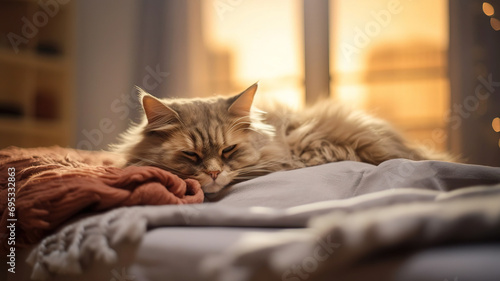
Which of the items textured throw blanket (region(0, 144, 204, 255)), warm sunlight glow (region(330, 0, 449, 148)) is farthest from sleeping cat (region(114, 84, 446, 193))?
warm sunlight glow (region(330, 0, 449, 148))

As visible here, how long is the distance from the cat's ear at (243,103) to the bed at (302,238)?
1.61ft

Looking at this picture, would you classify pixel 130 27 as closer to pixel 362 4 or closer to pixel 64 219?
pixel 362 4

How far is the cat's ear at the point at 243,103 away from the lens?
4.32ft

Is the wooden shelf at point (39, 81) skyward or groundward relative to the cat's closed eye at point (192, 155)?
skyward

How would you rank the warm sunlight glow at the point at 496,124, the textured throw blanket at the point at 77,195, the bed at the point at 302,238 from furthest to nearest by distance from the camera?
the warm sunlight glow at the point at 496,124, the textured throw blanket at the point at 77,195, the bed at the point at 302,238

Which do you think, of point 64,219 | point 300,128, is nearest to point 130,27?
point 300,128

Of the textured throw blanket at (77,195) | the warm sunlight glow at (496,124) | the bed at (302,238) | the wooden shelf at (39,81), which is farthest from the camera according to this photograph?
the wooden shelf at (39,81)

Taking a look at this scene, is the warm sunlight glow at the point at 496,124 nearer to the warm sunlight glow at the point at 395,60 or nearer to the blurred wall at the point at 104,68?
the warm sunlight glow at the point at 395,60

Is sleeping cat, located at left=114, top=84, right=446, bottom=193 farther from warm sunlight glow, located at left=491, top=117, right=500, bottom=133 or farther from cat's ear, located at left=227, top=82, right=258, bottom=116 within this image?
warm sunlight glow, located at left=491, top=117, right=500, bottom=133

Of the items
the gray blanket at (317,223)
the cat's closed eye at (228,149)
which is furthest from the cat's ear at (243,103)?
the gray blanket at (317,223)

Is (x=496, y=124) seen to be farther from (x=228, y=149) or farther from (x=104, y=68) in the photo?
(x=104, y=68)

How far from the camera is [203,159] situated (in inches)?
48.0

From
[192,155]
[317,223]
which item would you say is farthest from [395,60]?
[317,223]

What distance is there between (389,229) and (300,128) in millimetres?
1060
